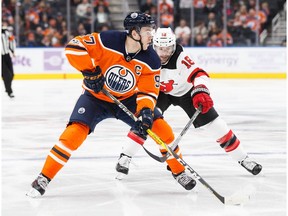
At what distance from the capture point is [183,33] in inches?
521

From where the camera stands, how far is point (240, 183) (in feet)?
12.3

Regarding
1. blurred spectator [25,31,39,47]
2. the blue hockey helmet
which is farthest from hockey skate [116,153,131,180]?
blurred spectator [25,31,39,47]

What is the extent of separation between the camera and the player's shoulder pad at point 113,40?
3.47m

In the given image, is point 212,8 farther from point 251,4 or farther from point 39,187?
point 39,187

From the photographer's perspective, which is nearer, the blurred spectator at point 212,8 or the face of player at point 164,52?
the face of player at point 164,52

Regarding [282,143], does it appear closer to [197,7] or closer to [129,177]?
[129,177]

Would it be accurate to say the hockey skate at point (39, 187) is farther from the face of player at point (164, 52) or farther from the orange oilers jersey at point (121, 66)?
the face of player at point (164, 52)

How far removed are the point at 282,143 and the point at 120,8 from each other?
9.31 meters

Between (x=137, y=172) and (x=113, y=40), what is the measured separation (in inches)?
36.5

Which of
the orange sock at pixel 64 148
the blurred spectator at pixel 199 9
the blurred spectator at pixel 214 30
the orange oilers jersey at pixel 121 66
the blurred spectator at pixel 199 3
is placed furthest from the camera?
the blurred spectator at pixel 199 3

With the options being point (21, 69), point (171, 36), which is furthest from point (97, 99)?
point (21, 69)

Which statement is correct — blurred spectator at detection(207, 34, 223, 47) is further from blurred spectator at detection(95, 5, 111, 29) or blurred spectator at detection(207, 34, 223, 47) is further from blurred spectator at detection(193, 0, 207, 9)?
blurred spectator at detection(95, 5, 111, 29)

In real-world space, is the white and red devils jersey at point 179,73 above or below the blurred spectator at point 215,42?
above

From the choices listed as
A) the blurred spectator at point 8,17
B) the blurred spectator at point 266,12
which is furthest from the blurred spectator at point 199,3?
the blurred spectator at point 8,17
